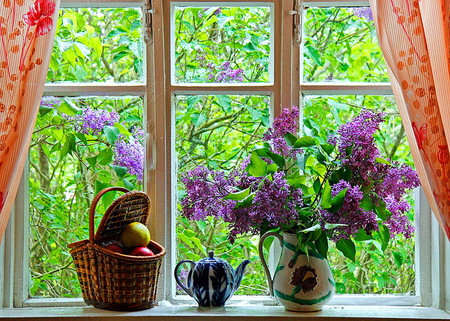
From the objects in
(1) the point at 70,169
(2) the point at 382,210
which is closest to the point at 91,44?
(1) the point at 70,169

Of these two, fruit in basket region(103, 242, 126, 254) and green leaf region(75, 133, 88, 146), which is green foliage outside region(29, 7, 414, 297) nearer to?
green leaf region(75, 133, 88, 146)

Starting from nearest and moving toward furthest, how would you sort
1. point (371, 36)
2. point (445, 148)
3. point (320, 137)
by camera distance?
point (445, 148)
point (320, 137)
point (371, 36)

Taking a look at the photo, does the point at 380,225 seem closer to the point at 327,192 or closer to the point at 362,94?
the point at 327,192

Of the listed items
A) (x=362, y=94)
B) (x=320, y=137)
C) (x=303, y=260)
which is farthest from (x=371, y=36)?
(x=303, y=260)

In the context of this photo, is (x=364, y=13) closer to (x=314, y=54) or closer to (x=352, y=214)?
(x=314, y=54)

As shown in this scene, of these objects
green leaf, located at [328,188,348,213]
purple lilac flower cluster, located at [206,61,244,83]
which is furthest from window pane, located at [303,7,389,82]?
green leaf, located at [328,188,348,213]

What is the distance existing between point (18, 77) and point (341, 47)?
112 centimetres

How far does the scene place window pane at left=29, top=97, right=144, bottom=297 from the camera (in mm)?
2174

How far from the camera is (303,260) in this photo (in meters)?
1.98

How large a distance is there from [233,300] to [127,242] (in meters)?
0.43

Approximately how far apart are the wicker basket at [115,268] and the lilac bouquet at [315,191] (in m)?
0.18

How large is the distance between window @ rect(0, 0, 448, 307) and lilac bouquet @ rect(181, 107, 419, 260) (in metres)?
0.21

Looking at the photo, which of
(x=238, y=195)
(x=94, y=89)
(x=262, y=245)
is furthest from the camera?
(x=94, y=89)

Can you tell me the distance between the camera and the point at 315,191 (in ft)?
6.59
